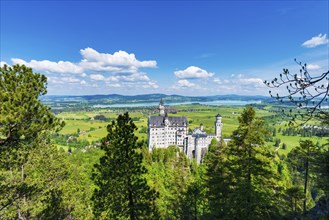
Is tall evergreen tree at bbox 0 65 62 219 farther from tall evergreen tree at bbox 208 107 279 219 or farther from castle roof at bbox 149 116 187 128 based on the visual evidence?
castle roof at bbox 149 116 187 128

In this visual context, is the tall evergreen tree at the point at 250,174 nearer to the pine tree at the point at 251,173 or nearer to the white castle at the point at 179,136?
the pine tree at the point at 251,173

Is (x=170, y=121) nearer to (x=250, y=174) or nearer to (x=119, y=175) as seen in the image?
(x=250, y=174)

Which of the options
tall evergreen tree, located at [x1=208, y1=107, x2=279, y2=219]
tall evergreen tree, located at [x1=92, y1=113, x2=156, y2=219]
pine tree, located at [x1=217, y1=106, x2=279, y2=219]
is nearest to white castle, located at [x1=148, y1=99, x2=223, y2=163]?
tall evergreen tree, located at [x1=208, y1=107, x2=279, y2=219]

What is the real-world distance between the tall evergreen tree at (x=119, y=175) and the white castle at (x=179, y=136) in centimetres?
7566

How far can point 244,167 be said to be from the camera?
15594 millimetres

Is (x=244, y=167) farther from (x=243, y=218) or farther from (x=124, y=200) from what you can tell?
(x=124, y=200)

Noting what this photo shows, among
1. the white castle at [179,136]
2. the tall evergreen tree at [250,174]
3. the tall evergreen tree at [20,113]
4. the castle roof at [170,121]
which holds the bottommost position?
the white castle at [179,136]

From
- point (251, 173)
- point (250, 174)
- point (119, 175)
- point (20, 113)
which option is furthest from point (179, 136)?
point (20, 113)

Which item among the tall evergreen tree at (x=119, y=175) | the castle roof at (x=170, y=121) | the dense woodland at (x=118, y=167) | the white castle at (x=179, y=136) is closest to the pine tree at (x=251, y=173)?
the dense woodland at (x=118, y=167)

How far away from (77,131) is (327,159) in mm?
164798

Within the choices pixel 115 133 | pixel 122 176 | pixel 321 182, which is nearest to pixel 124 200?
pixel 122 176

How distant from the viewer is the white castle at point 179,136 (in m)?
88.8

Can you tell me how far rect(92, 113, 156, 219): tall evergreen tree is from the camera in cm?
1386

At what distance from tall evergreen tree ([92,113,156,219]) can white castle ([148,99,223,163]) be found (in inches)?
2979
